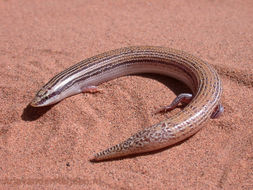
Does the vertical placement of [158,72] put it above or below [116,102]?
above

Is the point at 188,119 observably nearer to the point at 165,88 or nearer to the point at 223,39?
the point at 165,88

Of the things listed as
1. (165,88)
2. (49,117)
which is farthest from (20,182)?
(165,88)

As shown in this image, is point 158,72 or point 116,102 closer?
point 116,102

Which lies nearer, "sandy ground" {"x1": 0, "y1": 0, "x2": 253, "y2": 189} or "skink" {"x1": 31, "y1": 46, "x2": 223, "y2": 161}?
"sandy ground" {"x1": 0, "y1": 0, "x2": 253, "y2": 189}

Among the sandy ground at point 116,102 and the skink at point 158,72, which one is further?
the skink at point 158,72
